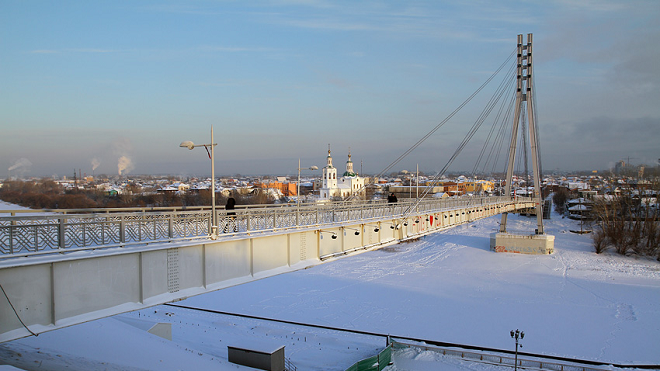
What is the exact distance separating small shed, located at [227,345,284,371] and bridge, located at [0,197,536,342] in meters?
4.53

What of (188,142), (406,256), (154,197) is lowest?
(406,256)

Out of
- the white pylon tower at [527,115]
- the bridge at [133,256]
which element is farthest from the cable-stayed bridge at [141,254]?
the white pylon tower at [527,115]

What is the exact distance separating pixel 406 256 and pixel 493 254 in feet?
28.6

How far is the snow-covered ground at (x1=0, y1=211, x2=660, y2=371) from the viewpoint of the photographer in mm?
16859

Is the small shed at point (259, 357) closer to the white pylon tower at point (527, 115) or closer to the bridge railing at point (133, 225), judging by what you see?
the bridge railing at point (133, 225)

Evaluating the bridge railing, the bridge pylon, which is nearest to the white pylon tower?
the bridge pylon

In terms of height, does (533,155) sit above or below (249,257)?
above

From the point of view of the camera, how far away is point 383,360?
1752 cm

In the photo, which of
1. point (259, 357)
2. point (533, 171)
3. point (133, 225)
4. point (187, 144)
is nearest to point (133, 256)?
point (133, 225)

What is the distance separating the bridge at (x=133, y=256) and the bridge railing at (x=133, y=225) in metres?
0.02

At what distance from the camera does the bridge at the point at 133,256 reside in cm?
755

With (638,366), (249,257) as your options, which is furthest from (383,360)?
(638,366)

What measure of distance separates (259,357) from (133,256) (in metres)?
9.43

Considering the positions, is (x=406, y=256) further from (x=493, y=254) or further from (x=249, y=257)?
(x=249, y=257)
